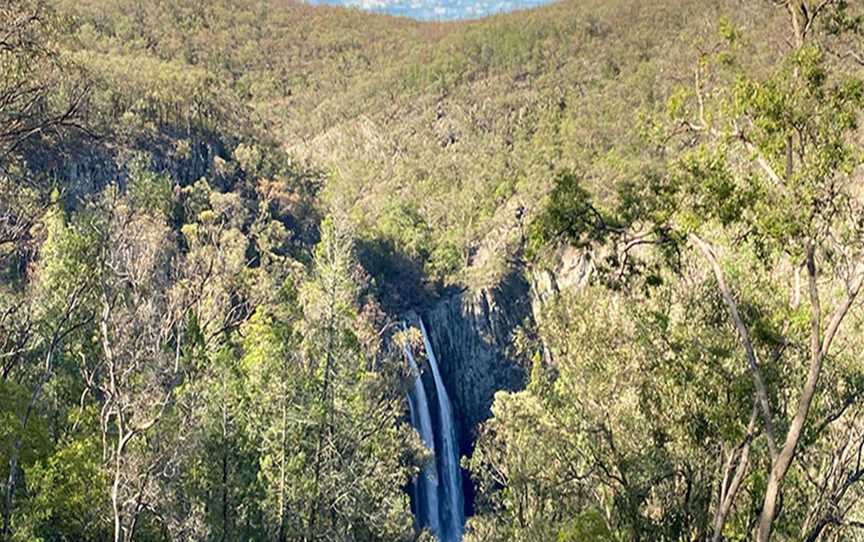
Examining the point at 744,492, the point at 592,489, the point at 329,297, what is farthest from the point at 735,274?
the point at 329,297

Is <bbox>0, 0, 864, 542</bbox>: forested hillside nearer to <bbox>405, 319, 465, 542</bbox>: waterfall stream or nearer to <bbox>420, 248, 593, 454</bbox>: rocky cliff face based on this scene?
<bbox>405, 319, 465, 542</bbox>: waterfall stream

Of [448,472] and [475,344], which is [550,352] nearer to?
[448,472]

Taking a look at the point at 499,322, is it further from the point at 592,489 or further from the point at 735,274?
the point at 735,274

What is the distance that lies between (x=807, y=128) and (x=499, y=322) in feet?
138

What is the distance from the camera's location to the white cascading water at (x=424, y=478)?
116 feet

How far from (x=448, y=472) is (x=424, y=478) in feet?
10.4

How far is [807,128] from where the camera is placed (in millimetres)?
6910

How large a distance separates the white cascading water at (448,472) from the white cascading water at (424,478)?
2.78ft

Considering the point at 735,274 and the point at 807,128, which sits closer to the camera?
the point at 807,128

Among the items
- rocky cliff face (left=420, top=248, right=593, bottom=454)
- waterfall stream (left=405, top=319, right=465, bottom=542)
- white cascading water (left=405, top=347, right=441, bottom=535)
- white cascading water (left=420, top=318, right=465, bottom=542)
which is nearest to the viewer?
white cascading water (left=405, top=347, right=441, bottom=535)

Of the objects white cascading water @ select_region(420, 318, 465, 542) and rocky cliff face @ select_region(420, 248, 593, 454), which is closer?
white cascading water @ select_region(420, 318, 465, 542)

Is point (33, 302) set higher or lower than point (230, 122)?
lower

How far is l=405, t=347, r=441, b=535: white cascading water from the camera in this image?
35.3 m

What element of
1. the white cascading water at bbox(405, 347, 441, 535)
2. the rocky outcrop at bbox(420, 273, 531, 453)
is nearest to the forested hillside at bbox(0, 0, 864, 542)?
the white cascading water at bbox(405, 347, 441, 535)
